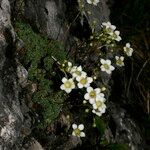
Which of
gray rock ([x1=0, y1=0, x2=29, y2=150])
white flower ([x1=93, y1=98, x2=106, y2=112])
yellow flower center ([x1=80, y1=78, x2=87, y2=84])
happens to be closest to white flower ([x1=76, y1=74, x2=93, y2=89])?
yellow flower center ([x1=80, y1=78, x2=87, y2=84])

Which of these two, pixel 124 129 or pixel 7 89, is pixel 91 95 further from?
pixel 124 129

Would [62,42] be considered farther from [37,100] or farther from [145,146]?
[145,146]

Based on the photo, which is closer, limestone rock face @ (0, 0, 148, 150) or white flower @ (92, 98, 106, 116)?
limestone rock face @ (0, 0, 148, 150)

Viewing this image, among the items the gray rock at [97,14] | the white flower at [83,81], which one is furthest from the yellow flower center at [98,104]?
the gray rock at [97,14]

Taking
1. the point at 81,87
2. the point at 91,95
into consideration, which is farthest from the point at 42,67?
the point at 91,95

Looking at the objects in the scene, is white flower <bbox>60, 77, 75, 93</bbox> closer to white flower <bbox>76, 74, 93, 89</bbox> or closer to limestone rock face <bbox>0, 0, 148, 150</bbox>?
white flower <bbox>76, 74, 93, 89</bbox>
